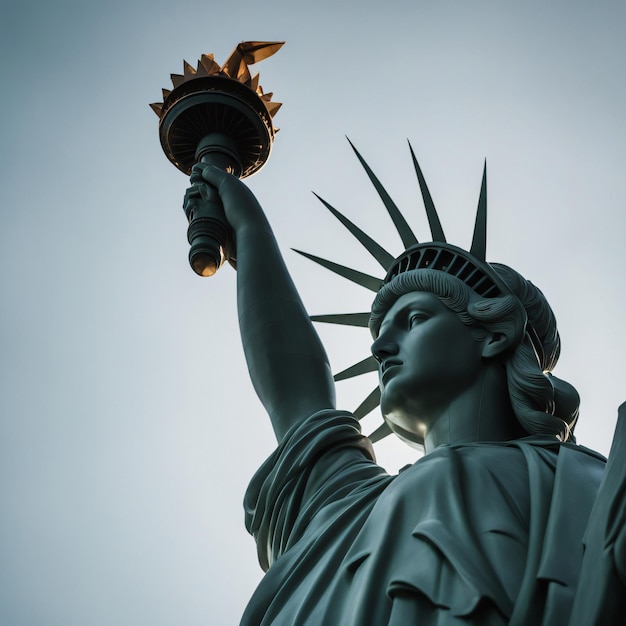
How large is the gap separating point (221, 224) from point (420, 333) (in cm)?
214

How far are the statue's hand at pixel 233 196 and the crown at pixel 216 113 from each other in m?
0.51

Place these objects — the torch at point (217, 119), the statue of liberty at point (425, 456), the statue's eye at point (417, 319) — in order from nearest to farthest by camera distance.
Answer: the statue of liberty at point (425, 456) < the statue's eye at point (417, 319) < the torch at point (217, 119)

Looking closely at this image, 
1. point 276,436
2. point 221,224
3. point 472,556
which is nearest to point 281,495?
point 276,436

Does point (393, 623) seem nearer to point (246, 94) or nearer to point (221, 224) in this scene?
point (221, 224)

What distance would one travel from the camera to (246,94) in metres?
8.03

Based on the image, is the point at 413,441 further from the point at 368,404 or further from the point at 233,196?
the point at 233,196

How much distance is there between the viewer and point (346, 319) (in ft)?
22.3

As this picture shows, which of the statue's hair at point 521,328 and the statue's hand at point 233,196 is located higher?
the statue's hand at point 233,196

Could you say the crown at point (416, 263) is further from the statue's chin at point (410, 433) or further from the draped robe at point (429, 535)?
the draped robe at point (429, 535)

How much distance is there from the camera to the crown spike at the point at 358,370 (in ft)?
21.5

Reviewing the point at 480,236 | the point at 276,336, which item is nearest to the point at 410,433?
the point at 276,336

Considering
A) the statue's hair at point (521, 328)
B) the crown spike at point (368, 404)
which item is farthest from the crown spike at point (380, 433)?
the statue's hair at point (521, 328)

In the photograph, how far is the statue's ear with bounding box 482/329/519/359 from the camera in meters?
5.63

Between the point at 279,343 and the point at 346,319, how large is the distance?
0.62 meters
